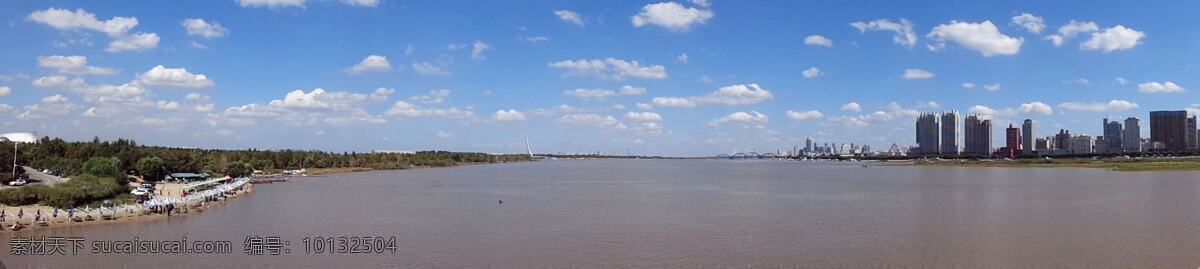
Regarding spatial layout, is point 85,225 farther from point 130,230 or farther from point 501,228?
point 501,228

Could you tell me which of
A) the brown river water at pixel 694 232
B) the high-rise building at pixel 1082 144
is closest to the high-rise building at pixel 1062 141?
the high-rise building at pixel 1082 144

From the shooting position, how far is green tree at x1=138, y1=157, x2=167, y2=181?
49.8 m

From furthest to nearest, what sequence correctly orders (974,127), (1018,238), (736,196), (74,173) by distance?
(974,127), (74,173), (736,196), (1018,238)

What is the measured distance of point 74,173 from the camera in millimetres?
46281

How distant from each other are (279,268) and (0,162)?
37.2m

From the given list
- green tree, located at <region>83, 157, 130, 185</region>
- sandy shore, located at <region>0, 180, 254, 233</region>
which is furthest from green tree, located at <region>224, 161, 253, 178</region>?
sandy shore, located at <region>0, 180, 254, 233</region>

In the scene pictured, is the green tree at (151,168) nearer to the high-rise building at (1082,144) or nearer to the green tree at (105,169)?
the green tree at (105,169)

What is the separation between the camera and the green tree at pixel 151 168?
164 feet

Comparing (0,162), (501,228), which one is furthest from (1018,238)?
(0,162)

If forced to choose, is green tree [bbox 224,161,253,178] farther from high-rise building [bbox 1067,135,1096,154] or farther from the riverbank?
high-rise building [bbox 1067,135,1096,154]

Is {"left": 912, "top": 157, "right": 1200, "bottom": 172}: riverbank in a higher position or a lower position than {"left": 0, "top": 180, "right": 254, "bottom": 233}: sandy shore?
higher

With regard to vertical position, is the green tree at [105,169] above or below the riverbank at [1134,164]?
below

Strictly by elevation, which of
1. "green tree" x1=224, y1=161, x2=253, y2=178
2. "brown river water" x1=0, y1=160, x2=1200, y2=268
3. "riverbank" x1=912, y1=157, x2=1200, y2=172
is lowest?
"brown river water" x1=0, y1=160, x2=1200, y2=268

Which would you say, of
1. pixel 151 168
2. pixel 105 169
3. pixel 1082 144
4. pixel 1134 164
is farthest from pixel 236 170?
pixel 1082 144
